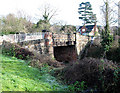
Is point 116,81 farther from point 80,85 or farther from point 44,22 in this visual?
point 44,22

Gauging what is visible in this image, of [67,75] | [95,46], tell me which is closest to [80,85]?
[67,75]

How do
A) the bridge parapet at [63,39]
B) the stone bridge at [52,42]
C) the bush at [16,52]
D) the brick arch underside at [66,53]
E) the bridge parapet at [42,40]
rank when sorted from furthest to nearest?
the brick arch underside at [66,53] < the bridge parapet at [63,39] < the stone bridge at [52,42] < the bridge parapet at [42,40] < the bush at [16,52]

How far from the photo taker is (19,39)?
14922mm

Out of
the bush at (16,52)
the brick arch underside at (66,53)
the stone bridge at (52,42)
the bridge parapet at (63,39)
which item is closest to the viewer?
the bush at (16,52)

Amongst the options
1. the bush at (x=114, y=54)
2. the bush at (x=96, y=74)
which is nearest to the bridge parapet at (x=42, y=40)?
the bush at (x=114, y=54)

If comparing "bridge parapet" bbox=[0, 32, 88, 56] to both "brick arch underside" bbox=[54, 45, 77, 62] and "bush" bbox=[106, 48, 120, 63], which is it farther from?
"bush" bbox=[106, 48, 120, 63]

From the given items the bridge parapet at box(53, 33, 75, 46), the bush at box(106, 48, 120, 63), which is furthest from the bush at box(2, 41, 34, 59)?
the bush at box(106, 48, 120, 63)

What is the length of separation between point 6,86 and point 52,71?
15.9ft

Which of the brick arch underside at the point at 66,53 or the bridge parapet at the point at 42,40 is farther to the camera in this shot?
the brick arch underside at the point at 66,53

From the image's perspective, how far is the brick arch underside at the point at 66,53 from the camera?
22.1 metres

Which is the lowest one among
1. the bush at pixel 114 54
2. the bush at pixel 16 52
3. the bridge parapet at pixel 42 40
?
the bush at pixel 114 54

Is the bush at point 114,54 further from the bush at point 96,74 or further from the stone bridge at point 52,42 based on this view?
the bush at point 96,74

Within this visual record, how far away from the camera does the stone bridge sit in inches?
582

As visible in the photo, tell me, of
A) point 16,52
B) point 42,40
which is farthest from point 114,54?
point 16,52
